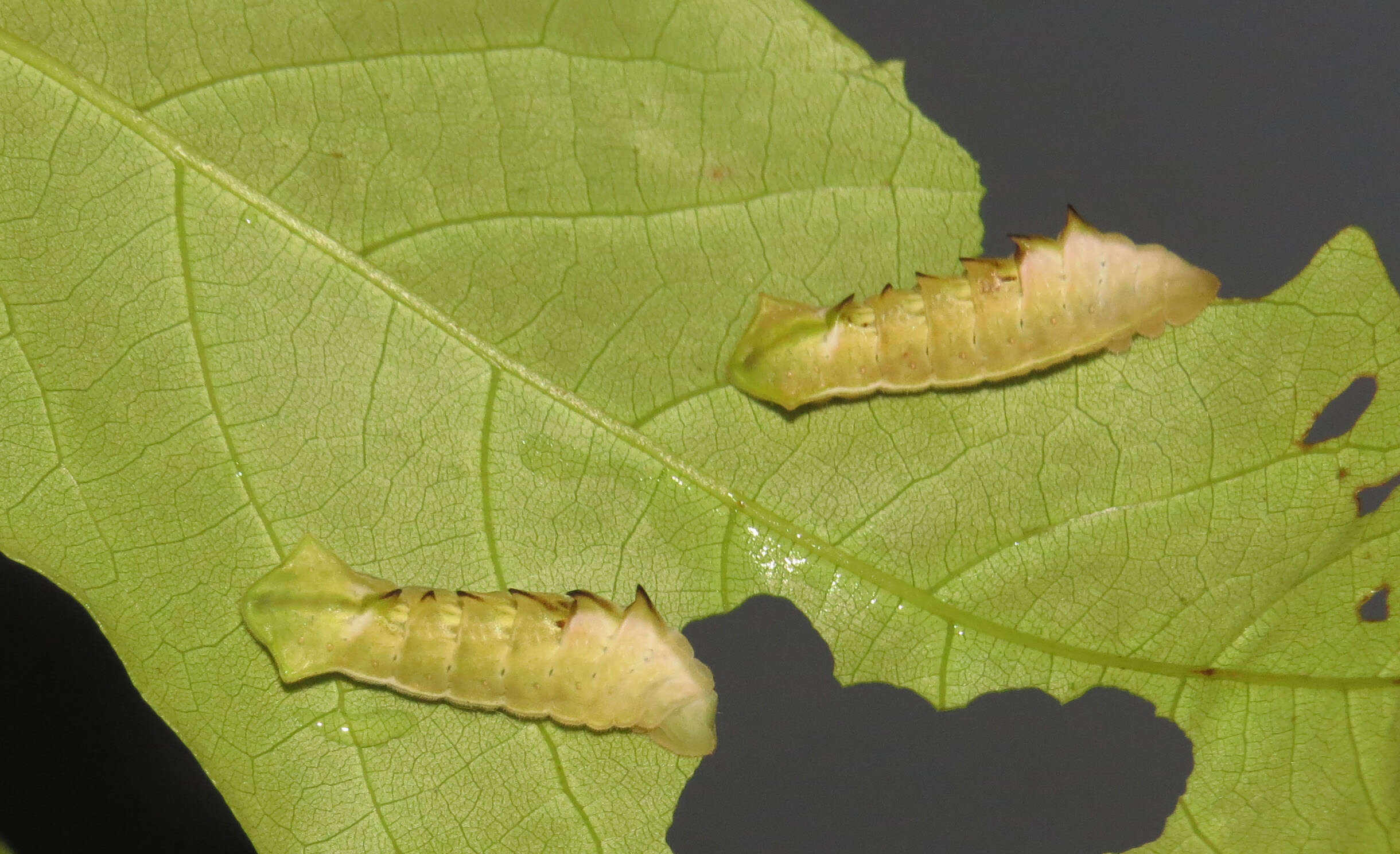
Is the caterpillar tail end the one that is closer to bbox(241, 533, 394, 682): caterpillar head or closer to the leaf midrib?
the leaf midrib

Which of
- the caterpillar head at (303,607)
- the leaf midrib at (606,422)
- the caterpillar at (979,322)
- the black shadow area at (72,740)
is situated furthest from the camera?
the black shadow area at (72,740)

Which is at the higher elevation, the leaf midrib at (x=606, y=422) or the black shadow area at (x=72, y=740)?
the leaf midrib at (x=606, y=422)

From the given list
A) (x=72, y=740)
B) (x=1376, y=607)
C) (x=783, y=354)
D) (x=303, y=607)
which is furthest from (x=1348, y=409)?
(x=72, y=740)

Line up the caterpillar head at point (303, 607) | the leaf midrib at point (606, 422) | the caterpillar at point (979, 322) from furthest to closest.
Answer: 1. the caterpillar at point (979, 322)
2. the caterpillar head at point (303, 607)
3. the leaf midrib at point (606, 422)

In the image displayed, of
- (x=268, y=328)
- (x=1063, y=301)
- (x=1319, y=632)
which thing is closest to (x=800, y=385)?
(x=1063, y=301)

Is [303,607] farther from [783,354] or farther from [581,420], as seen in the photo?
[783,354]

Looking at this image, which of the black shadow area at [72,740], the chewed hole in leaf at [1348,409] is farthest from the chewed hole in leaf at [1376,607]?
the black shadow area at [72,740]

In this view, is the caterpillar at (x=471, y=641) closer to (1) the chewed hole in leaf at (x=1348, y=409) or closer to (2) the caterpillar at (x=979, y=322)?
(2) the caterpillar at (x=979, y=322)
